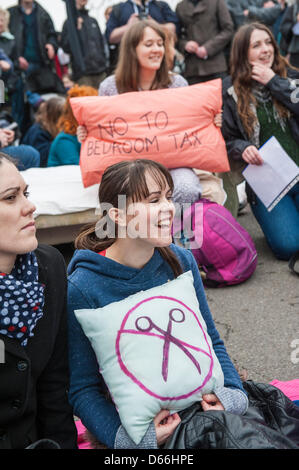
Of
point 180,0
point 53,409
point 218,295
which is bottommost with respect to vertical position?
point 218,295

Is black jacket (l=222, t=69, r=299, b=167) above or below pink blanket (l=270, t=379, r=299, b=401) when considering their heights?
above

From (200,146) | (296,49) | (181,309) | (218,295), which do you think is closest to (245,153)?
(200,146)

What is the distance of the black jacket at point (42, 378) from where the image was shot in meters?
1.42

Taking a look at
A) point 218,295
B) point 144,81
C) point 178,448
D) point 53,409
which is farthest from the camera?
point 144,81

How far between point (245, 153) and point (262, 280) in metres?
0.81

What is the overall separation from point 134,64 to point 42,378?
2.62m

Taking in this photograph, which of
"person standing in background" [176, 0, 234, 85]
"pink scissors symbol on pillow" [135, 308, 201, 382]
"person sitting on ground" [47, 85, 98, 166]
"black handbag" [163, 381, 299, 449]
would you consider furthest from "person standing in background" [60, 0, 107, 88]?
"black handbag" [163, 381, 299, 449]

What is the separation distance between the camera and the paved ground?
2.46 metres

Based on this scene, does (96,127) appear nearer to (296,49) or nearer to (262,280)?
(262,280)

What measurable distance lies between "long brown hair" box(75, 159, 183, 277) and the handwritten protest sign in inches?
61.2

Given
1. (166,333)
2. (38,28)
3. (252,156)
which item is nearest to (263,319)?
(252,156)

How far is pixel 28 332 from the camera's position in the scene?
4.76 feet

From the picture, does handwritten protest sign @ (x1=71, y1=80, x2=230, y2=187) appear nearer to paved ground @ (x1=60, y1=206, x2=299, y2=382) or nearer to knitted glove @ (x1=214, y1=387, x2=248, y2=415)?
paved ground @ (x1=60, y1=206, x2=299, y2=382)

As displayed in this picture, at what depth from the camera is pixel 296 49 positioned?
5.70m
